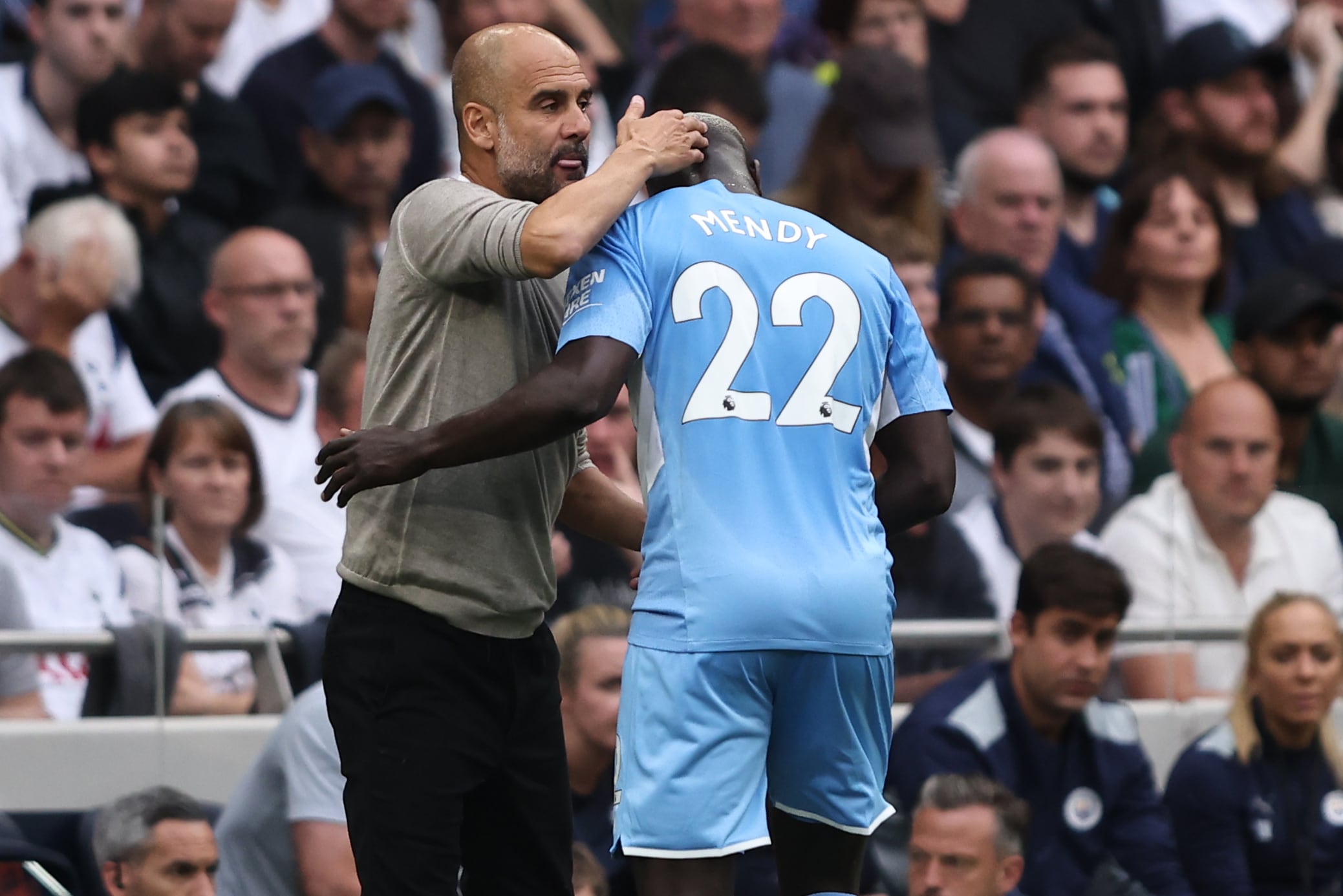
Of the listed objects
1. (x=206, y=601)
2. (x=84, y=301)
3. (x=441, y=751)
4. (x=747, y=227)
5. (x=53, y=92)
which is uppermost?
(x=53, y=92)

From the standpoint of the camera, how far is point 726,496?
3.48 meters

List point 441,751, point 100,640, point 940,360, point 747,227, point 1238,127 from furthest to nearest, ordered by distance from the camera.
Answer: point 1238,127 < point 940,360 < point 100,640 < point 441,751 < point 747,227

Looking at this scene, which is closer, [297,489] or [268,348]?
[297,489]

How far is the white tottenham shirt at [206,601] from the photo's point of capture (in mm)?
5508

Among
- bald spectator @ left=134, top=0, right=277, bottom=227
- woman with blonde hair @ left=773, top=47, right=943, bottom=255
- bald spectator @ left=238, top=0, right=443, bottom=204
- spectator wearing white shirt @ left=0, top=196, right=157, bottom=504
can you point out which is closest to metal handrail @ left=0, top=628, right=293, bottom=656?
spectator wearing white shirt @ left=0, top=196, right=157, bottom=504

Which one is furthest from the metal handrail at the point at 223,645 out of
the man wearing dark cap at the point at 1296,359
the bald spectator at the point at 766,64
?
the man wearing dark cap at the point at 1296,359

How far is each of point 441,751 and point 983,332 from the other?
435 cm

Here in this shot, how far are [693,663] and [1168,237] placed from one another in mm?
5791

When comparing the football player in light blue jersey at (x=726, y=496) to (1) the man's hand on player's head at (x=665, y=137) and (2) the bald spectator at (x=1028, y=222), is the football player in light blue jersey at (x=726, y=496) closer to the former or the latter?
(1) the man's hand on player's head at (x=665, y=137)

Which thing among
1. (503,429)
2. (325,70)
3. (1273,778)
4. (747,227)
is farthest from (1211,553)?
(325,70)

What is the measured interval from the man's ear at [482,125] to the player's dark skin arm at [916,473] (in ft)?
2.91

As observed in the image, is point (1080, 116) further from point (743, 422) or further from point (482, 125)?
point (743, 422)

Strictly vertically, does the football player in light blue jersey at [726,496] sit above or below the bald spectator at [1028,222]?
below

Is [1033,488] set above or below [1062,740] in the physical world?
above
